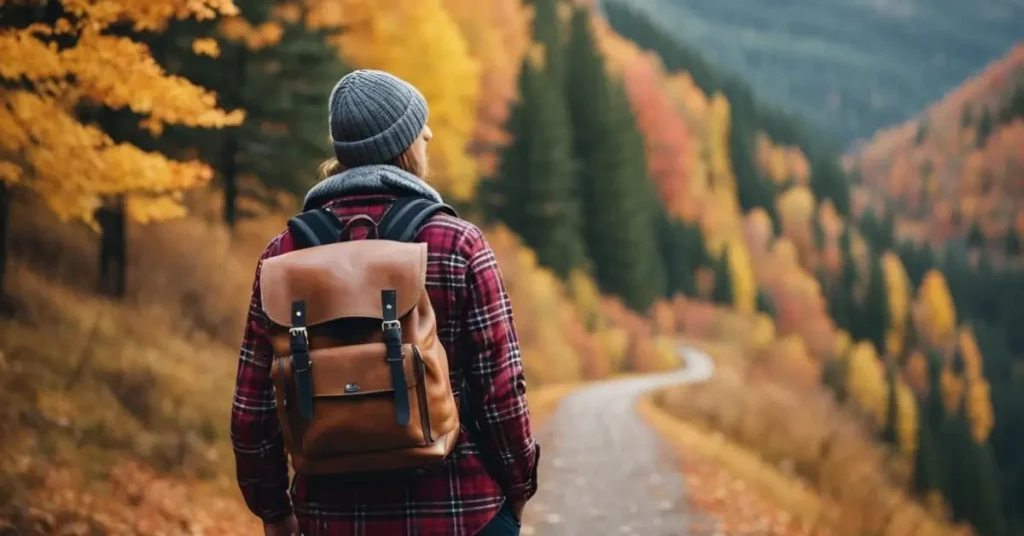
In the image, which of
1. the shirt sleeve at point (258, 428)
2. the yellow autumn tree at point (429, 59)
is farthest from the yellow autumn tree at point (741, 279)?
the shirt sleeve at point (258, 428)

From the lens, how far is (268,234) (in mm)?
16297

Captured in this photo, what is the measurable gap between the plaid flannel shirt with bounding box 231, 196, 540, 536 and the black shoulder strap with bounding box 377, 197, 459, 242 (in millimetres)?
32

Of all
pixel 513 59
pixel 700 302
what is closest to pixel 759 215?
pixel 700 302

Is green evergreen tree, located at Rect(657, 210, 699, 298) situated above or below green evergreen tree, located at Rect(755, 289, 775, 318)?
above

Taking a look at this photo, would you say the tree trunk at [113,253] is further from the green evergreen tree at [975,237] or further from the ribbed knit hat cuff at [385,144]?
the green evergreen tree at [975,237]

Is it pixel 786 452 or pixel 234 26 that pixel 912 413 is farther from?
pixel 234 26

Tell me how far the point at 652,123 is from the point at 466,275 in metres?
62.9

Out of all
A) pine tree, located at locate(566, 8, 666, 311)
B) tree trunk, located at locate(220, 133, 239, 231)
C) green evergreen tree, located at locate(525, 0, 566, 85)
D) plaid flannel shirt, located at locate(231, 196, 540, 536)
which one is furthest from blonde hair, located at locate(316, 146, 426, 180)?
green evergreen tree, located at locate(525, 0, 566, 85)

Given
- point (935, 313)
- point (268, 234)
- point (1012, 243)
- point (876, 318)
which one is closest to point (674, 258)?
point (876, 318)

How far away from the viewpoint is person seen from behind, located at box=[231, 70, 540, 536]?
2455mm

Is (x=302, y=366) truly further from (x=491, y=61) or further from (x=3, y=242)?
(x=491, y=61)

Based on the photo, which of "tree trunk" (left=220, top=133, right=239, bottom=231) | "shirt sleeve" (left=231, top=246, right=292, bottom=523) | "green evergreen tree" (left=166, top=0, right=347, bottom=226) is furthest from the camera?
"tree trunk" (left=220, top=133, right=239, bottom=231)

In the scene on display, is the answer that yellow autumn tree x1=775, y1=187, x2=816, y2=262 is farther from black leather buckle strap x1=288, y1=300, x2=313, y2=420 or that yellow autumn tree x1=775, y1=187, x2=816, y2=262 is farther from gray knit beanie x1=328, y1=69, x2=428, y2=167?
black leather buckle strap x1=288, y1=300, x2=313, y2=420

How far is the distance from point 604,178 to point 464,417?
36149 mm
